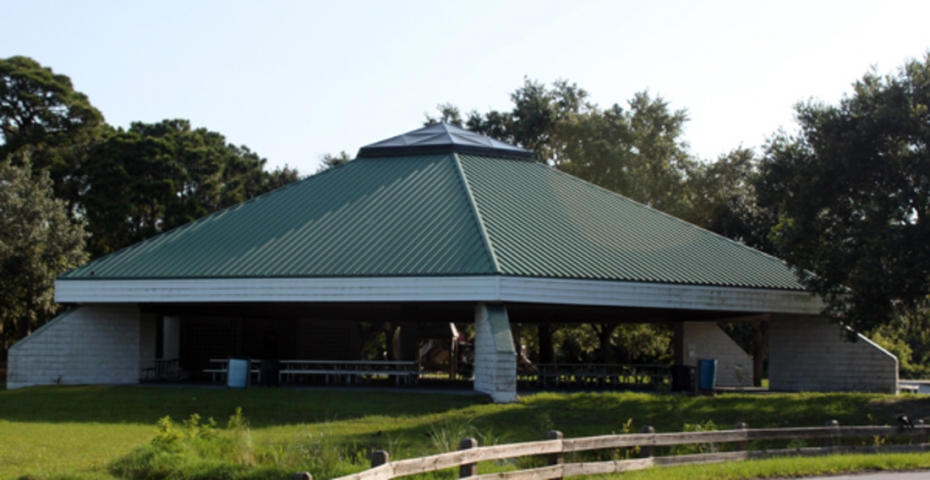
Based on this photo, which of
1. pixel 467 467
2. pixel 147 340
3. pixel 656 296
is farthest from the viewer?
pixel 147 340

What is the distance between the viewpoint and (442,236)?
968 inches

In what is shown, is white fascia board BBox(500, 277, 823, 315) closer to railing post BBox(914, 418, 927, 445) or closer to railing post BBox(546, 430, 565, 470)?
railing post BBox(914, 418, 927, 445)

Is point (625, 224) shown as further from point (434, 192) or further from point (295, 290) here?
point (295, 290)

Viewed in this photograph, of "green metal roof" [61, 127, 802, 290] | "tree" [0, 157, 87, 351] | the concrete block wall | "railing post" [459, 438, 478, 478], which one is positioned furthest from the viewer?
"tree" [0, 157, 87, 351]

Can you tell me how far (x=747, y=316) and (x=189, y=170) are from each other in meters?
28.4

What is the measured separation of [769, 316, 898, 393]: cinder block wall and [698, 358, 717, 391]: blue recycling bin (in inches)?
171

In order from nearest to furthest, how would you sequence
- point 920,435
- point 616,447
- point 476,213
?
1. point 616,447
2. point 920,435
3. point 476,213

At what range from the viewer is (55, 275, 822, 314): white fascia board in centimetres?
2233

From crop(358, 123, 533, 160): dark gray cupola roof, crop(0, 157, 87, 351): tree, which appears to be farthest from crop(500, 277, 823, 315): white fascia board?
crop(0, 157, 87, 351): tree

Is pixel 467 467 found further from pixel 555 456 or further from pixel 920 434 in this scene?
pixel 920 434

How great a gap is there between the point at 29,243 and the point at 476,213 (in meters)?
19.2

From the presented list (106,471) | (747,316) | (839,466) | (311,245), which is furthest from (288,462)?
(747,316)

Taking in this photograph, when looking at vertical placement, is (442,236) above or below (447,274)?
above

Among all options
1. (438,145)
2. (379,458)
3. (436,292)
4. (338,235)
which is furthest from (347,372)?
(379,458)
